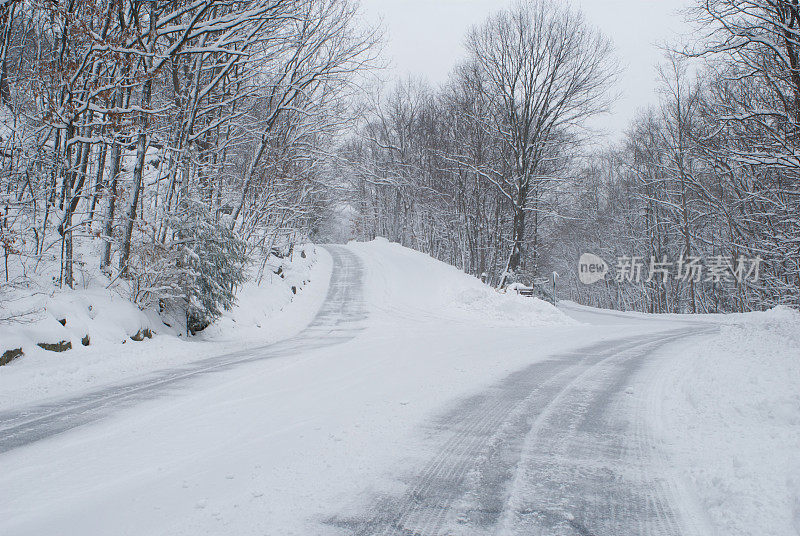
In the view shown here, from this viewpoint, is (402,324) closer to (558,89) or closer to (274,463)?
(274,463)

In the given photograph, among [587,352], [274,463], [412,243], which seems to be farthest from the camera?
[412,243]

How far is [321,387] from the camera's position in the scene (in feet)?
21.0

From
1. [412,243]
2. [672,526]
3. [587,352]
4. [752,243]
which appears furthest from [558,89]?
[672,526]

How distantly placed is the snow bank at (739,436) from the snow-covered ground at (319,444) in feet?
0.05

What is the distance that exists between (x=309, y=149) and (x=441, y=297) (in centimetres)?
906

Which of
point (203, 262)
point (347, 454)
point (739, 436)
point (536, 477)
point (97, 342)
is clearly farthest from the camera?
point (203, 262)

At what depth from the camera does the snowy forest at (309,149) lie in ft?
35.3

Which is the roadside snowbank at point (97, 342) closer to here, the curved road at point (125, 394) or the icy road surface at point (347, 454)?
the curved road at point (125, 394)

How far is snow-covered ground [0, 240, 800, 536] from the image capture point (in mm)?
2859

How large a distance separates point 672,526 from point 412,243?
4191 cm

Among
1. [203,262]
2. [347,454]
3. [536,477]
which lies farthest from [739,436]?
[203,262]

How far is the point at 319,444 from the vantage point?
4113 mm

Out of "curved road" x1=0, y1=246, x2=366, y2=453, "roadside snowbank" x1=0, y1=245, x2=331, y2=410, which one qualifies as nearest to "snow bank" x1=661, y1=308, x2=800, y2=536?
"curved road" x1=0, y1=246, x2=366, y2=453

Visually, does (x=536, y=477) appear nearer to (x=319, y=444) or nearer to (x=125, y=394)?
(x=319, y=444)
